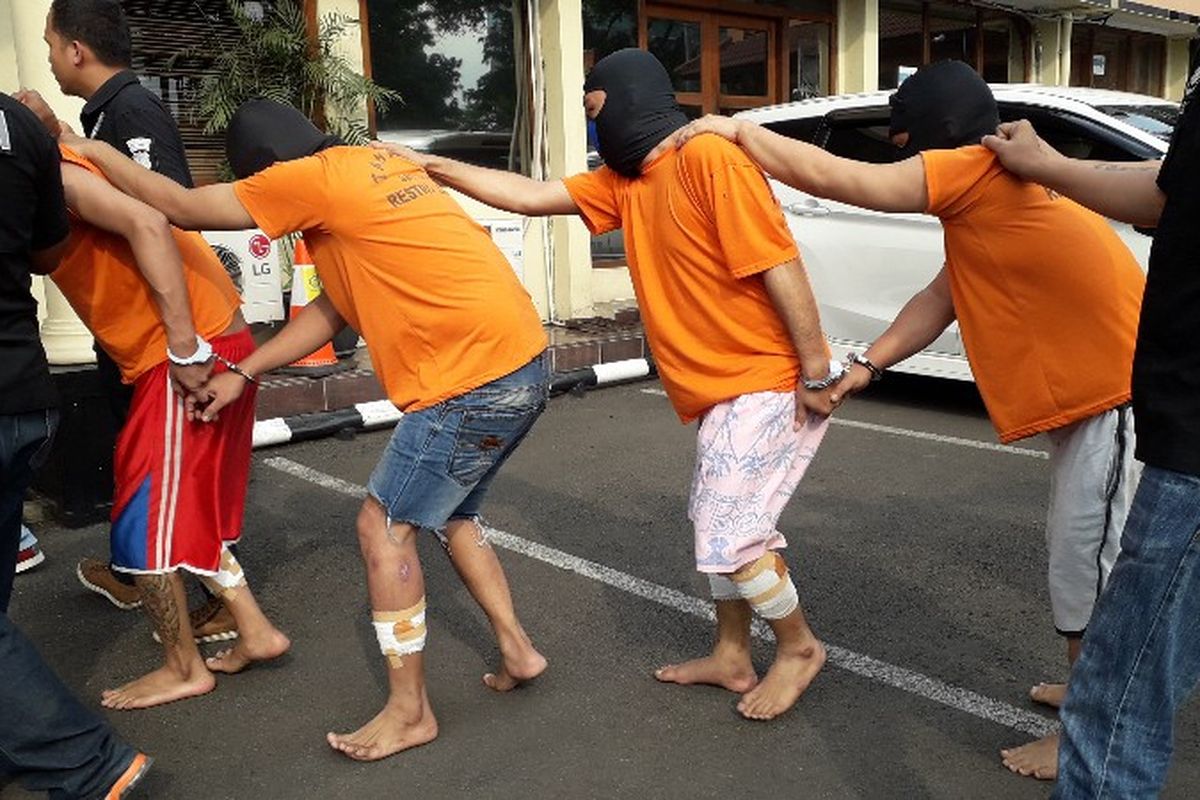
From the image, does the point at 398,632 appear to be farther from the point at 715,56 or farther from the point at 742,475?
the point at 715,56

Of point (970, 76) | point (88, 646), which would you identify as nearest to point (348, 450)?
point (88, 646)

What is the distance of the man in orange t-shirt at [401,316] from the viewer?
2.82 meters

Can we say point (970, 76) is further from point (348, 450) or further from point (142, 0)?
point (142, 0)

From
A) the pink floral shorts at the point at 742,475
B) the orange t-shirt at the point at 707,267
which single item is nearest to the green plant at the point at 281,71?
the orange t-shirt at the point at 707,267

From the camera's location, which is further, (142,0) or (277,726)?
(142,0)

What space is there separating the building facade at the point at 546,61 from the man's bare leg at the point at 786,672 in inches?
192

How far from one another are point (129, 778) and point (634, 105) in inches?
76.9

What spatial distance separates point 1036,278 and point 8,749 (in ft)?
7.87

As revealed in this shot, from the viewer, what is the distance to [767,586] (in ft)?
9.79

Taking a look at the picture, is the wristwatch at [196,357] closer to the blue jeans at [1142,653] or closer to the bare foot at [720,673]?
the bare foot at [720,673]

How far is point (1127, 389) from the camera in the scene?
2588 mm

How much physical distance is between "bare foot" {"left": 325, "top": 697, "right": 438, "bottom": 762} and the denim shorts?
501mm

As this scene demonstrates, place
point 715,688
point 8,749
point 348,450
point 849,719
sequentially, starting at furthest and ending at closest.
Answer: point 348,450
point 715,688
point 849,719
point 8,749

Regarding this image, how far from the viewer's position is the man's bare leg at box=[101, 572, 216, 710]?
317 cm
